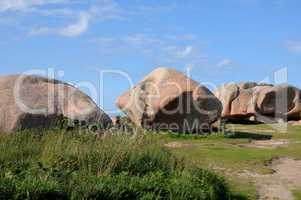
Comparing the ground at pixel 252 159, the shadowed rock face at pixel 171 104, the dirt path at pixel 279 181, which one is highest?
the shadowed rock face at pixel 171 104

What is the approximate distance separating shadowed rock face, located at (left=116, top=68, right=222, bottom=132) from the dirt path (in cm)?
910

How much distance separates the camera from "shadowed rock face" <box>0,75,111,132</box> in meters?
15.5

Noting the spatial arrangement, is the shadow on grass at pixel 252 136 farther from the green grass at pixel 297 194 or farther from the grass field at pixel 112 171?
the green grass at pixel 297 194

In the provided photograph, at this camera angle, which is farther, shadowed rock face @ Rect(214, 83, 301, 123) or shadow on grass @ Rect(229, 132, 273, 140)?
shadowed rock face @ Rect(214, 83, 301, 123)

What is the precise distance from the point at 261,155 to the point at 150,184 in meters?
9.94

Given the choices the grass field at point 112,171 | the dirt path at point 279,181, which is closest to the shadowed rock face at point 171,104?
the dirt path at point 279,181

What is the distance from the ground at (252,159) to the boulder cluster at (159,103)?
1.83m

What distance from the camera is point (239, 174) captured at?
15609mm

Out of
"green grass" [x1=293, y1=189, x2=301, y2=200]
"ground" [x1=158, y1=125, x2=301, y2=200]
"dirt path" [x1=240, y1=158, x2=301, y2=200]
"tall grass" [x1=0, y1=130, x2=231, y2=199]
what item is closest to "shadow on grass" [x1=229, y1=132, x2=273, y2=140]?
"ground" [x1=158, y1=125, x2=301, y2=200]

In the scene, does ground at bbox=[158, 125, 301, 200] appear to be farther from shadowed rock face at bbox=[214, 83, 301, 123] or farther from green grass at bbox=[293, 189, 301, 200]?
shadowed rock face at bbox=[214, 83, 301, 123]

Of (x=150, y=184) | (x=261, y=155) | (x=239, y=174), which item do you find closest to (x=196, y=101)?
(x=261, y=155)

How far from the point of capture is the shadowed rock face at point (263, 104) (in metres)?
40.5

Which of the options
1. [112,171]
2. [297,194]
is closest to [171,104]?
[297,194]

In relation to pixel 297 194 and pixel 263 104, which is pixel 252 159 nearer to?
pixel 297 194
